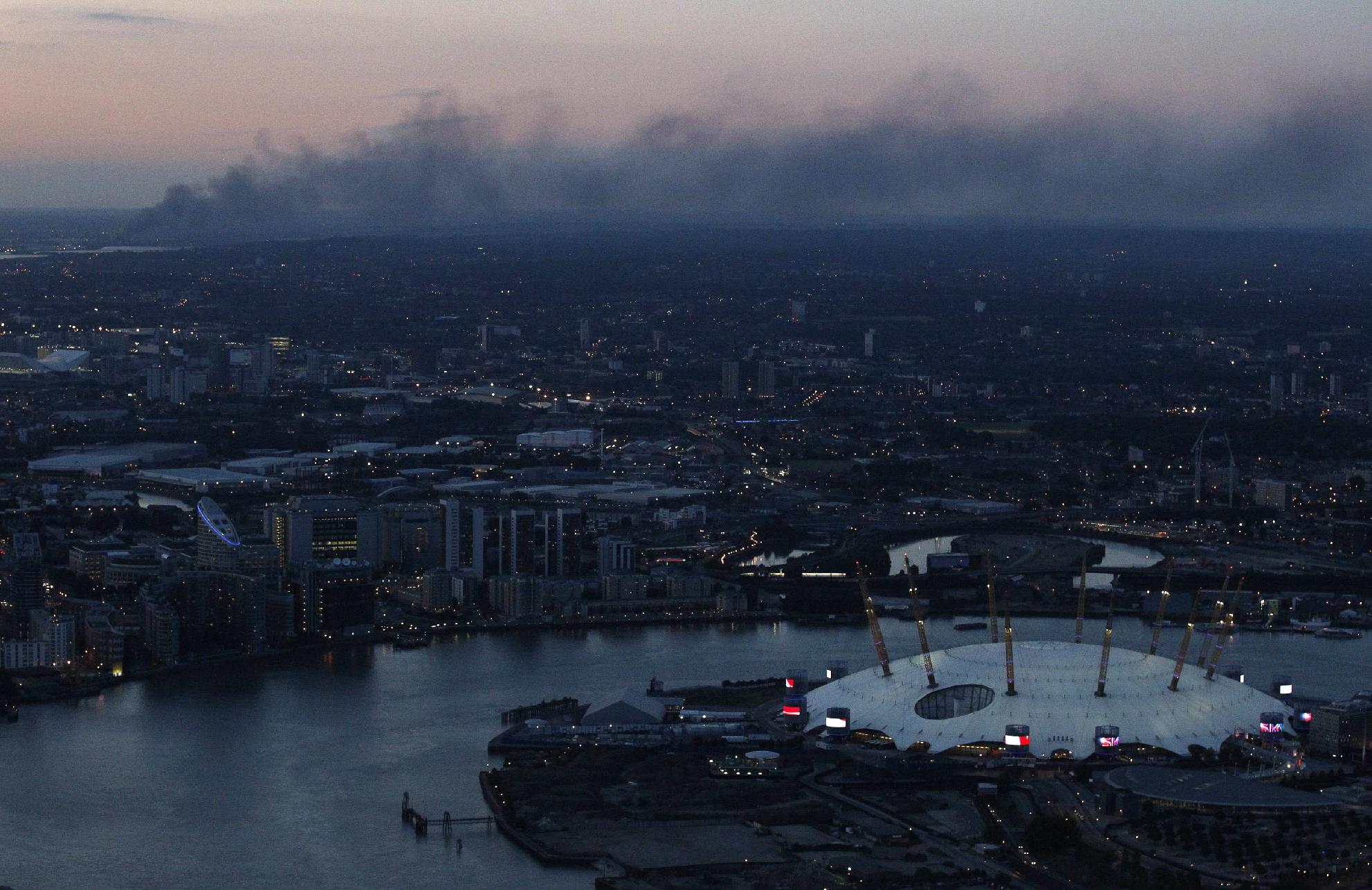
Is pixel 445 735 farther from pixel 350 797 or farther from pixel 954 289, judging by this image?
pixel 954 289

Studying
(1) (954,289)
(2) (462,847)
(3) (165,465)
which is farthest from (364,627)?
(1) (954,289)

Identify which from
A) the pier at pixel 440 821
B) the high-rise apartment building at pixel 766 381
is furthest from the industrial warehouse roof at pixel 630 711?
the high-rise apartment building at pixel 766 381

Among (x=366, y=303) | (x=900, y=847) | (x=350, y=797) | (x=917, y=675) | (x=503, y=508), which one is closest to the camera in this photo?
(x=900, y=847)

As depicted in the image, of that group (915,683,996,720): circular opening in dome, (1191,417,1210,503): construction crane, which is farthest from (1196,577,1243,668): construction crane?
(1191,417,1210,503): construction crane

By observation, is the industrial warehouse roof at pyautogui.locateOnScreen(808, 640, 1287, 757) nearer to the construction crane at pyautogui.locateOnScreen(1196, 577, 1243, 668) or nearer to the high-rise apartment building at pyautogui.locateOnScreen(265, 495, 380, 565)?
the construction crane at pyautogui.locateOnScreen(1196, 577, 1243, 668)

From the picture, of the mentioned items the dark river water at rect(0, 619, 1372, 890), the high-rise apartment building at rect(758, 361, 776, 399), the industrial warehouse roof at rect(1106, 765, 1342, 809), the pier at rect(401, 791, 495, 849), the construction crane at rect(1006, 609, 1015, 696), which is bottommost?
the high-rise apartment building at rect(758, 361, 776, 399)

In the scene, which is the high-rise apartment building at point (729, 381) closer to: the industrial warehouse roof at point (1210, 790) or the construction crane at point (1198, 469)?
the construction crane at point (1198, 469)

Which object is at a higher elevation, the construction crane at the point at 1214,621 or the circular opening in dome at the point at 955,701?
the circular opening in dome at the point at 955,701

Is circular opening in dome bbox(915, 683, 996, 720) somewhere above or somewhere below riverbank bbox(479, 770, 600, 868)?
above
